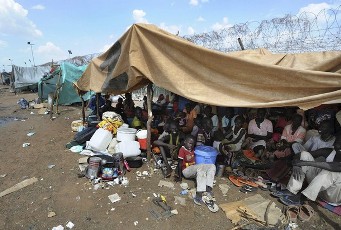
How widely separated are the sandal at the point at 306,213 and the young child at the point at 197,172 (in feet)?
4.02

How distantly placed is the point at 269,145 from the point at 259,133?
1.11 ft

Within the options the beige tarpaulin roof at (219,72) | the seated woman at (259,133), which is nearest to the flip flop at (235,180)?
the seated woman at (259,133)

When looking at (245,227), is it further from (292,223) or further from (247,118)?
(247,118)

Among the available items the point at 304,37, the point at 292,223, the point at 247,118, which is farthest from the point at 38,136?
the point at 304,37

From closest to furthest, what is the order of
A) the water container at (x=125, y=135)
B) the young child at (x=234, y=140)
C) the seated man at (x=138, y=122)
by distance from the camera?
the young child at (x=234, y=140) → the water container at (x=125, y=135) → the seated man at (x=138, y=122)

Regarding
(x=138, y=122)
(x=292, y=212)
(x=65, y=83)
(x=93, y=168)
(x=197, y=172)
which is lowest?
(x=292, y=212)

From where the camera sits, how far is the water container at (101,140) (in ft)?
19.0

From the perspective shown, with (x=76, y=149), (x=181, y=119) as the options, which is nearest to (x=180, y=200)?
(x=181, y=119)

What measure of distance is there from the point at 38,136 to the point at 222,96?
6.44 meters

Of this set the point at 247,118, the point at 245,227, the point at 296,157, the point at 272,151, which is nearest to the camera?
the point at 245,227

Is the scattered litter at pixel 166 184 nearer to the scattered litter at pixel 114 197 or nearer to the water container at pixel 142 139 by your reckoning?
the scattered litter at pixel 114 197

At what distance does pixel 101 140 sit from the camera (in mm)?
5777

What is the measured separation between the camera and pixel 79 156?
5.93m

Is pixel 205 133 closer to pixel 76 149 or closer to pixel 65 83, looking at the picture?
pixel 76 149
